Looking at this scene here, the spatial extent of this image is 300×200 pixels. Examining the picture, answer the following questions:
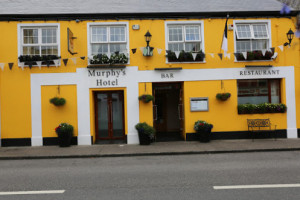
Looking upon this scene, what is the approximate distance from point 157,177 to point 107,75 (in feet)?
22.1

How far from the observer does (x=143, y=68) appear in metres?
12.0

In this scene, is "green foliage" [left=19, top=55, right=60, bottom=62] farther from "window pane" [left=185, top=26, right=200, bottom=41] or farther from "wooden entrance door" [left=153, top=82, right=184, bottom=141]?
"wooden entrance door" [left=153, top=82, right=184, bottom=141]

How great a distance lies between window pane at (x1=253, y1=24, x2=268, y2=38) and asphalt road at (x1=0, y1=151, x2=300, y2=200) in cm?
596

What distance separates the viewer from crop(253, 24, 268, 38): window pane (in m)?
12.4

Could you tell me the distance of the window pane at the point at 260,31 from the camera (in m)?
12.4

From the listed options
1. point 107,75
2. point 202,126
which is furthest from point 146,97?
point 202,126

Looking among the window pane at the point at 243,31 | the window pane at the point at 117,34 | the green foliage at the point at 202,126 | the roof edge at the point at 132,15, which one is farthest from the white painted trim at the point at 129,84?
the roof edge at the point at 132,15

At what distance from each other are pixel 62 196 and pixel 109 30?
8752mm

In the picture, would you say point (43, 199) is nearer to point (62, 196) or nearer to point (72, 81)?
point (62, 196)

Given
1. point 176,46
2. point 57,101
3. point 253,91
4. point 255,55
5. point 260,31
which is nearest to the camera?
point 57,101

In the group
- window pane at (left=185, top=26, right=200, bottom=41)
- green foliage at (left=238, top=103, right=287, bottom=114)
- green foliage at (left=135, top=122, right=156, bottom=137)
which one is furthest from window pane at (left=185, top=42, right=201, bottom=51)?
green foliage at (left=135, top=122, right=156, bottom=137)

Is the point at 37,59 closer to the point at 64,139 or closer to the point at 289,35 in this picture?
the point at 64,139

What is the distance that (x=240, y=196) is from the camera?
15.5 ft

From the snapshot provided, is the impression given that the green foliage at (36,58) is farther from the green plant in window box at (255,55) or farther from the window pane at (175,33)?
the green plant in window box at (255,55)
